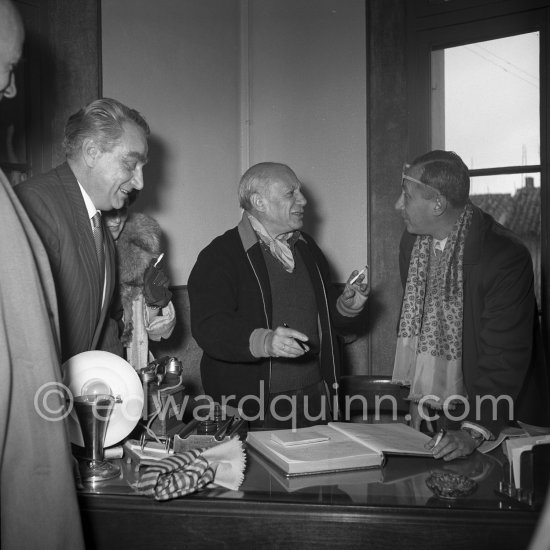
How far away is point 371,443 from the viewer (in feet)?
5.86

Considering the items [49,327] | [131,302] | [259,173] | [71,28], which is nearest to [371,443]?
[49,327]

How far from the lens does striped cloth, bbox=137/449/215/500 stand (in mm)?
1532

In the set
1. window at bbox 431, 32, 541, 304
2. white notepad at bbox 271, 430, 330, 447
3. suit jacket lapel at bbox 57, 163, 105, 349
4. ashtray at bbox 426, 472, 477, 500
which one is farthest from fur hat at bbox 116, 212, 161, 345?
window at bbox 431, 32, 541, 304

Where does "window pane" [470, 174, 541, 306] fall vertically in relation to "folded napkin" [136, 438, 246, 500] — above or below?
above

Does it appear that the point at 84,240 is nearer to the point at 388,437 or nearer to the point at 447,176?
the point at 388,437

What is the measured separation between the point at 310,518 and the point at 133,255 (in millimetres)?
1456

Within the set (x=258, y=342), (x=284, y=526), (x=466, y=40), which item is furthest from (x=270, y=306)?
(x=466, y=40)

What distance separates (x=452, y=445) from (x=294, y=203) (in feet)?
4.63

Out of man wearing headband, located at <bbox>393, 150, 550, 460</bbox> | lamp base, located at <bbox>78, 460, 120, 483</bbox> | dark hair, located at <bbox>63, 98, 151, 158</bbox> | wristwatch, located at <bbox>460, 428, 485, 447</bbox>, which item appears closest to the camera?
lamp base, located at <bbox>78, 460, 120, 483</bbox>

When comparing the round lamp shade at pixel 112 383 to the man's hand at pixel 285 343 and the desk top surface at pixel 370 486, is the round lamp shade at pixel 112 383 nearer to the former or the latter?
the desk top surface at pixel 370 486

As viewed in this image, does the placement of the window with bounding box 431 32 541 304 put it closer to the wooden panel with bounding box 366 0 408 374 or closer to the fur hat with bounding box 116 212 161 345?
the wooden panel with bounding box 366 0 408 374

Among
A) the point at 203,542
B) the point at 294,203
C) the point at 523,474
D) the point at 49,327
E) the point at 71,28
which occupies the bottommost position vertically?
the point at 203,542

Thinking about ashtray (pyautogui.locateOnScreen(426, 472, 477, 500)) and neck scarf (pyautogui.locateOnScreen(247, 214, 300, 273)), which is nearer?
ashtray (pyautogui.locateOnScreen(426, 472, 477, 500))

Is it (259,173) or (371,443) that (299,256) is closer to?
(259,173)
